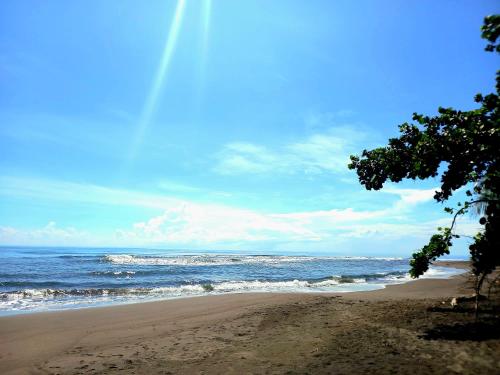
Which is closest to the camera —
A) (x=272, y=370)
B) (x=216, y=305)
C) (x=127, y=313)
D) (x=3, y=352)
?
(x=272, y=370)

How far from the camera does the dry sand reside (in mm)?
6773

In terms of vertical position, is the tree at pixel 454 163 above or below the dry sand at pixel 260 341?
above

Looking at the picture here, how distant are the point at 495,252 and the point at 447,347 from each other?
2.29 m

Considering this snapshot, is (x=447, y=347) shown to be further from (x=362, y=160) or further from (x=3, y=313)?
(x=3, y=313)

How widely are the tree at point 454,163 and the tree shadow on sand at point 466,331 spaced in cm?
97

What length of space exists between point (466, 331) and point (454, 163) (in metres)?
3.93

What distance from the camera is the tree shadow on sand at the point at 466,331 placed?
26.2ft

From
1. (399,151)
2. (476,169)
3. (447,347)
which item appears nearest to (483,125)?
(476,169)

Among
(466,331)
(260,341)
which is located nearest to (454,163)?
(466,331)

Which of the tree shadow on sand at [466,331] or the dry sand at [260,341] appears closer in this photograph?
the dry sand at [260,341]

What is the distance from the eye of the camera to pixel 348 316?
11.3 meters

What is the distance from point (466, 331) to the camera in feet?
27.9

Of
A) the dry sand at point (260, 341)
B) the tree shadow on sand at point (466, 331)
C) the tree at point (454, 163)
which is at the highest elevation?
the tree at point (454, 163)

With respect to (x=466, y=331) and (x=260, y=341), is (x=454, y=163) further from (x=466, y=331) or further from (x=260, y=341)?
(x=260, y=341)
